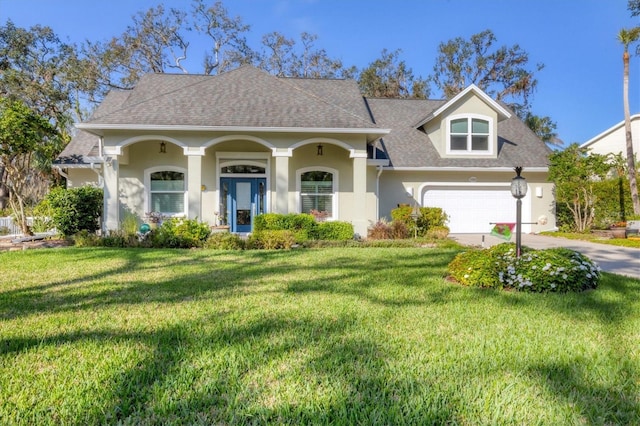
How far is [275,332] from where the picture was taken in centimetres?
356

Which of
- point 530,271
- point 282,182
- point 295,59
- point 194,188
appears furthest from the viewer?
point 295,59

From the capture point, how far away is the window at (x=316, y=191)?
550 inches

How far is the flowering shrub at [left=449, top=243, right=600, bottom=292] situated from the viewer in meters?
5.34

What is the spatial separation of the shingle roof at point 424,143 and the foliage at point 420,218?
85.4 inches

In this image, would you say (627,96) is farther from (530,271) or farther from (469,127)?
(530,271)

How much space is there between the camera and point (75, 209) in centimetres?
1178

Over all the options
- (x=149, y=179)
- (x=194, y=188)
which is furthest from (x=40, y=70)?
(x=194, y=188)

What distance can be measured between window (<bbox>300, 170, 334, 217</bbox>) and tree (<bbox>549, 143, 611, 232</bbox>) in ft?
29.2

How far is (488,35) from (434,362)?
33.0 meters

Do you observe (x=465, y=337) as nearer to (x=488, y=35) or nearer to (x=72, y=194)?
(x=72, y=194)

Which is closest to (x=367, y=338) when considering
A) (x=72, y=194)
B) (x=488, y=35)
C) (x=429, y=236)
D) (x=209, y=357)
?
(x=209, y=357)

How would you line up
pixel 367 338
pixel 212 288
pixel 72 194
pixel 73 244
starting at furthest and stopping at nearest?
pixel 72 194 < pixel 73 244 < pixel 212 288 < pixel 367 338

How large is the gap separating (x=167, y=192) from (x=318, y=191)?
5574 mm

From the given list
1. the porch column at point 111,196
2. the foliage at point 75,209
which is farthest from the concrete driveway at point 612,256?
Answer: the foliage at point 75,209
